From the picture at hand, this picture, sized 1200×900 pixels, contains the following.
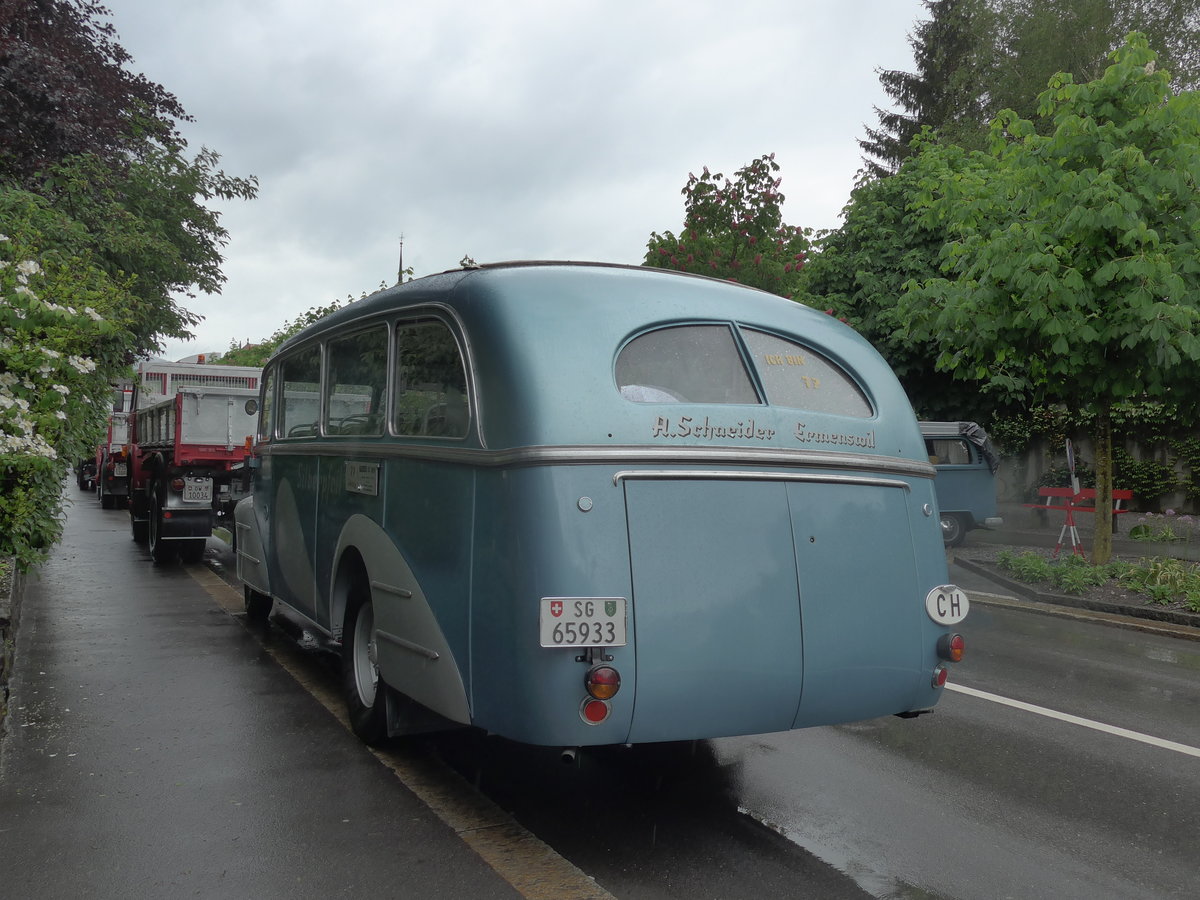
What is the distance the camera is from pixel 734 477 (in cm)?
433

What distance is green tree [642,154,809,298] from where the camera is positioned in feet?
84.1

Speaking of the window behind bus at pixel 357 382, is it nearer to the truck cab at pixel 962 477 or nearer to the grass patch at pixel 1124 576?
the grass patch at pixel 1124 576

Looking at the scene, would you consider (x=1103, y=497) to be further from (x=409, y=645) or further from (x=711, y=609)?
(x=409, y=645)

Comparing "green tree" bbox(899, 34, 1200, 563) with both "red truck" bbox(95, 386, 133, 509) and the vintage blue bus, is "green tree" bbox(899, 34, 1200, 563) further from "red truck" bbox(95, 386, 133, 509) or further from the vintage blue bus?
"red truck" bbox(95, 386, 133, 509)

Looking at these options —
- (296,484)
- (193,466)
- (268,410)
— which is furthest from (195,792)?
(193,466)

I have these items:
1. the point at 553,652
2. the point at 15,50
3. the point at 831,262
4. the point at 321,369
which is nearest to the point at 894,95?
the point at 831,262

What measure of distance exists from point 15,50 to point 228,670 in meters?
8.70

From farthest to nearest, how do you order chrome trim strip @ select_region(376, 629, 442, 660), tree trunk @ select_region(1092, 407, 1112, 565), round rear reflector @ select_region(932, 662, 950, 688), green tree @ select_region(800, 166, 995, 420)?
green tree @ select_region(800, 166, 995, 420) → tree trunk @ select_region(1092, 407, 1112, 565) → round rear reflector @ select_region(932, 662, 950, 688) → chrome trim strip @ select_region(376, 629, 442, 660)

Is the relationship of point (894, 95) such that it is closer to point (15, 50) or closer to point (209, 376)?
point (209, 376)

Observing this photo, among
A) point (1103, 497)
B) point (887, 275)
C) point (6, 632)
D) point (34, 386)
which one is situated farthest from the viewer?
point (887, 275)

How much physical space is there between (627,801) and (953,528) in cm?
1441

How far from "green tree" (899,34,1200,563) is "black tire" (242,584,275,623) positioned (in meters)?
8.47

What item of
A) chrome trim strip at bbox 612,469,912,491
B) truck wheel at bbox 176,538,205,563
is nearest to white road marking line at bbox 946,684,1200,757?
chrome trim strip at bbox 612,469,912,491

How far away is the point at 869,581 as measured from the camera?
4539 mm
